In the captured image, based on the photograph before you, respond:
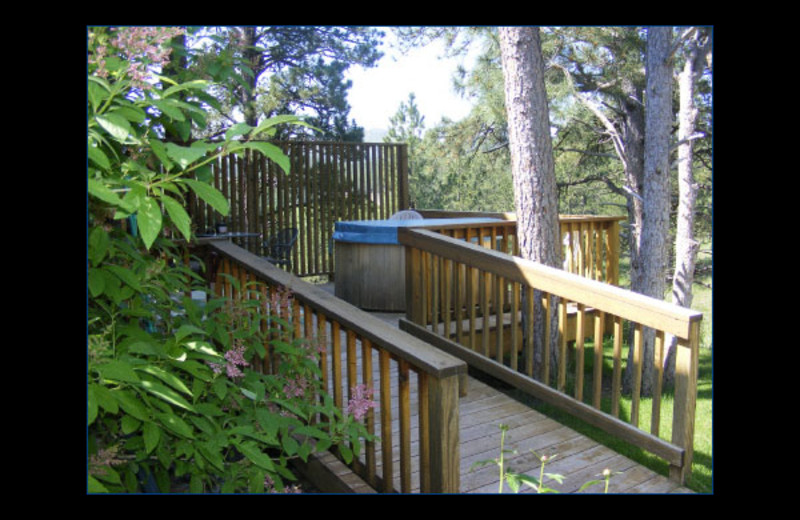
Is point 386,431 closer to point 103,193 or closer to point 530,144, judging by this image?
point 103,193

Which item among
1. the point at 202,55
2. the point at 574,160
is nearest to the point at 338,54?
the point at 574,160

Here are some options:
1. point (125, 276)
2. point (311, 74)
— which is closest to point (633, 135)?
point (311, 74)

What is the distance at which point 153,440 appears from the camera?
3.84ft

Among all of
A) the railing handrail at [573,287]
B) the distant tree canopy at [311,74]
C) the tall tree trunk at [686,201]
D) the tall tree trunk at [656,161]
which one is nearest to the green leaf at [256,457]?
the railing handrail at [573,287]

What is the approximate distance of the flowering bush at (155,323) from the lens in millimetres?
955

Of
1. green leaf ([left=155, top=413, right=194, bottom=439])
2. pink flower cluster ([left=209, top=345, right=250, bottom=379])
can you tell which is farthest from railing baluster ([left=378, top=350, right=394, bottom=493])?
green leaf ([left=155, top=413, right=194, bottom=439])

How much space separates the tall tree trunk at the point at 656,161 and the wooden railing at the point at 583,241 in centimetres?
56

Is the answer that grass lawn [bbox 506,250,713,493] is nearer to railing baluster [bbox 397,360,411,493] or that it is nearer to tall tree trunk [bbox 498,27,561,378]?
tall tree trunk [bbox 498,27,561,378]

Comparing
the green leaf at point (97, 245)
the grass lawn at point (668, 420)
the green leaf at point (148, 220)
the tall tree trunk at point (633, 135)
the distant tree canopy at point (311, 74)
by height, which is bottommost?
the grass lawn at point (668, 420)

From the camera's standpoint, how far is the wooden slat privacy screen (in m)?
7.17

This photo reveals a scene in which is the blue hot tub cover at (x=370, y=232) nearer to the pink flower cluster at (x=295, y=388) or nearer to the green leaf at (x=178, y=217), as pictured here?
the pink flower cluster at (x=295, y=388)

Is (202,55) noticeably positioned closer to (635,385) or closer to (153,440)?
(153,440)

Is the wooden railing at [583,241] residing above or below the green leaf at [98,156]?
below

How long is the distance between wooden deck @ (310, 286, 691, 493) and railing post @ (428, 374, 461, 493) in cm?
42
